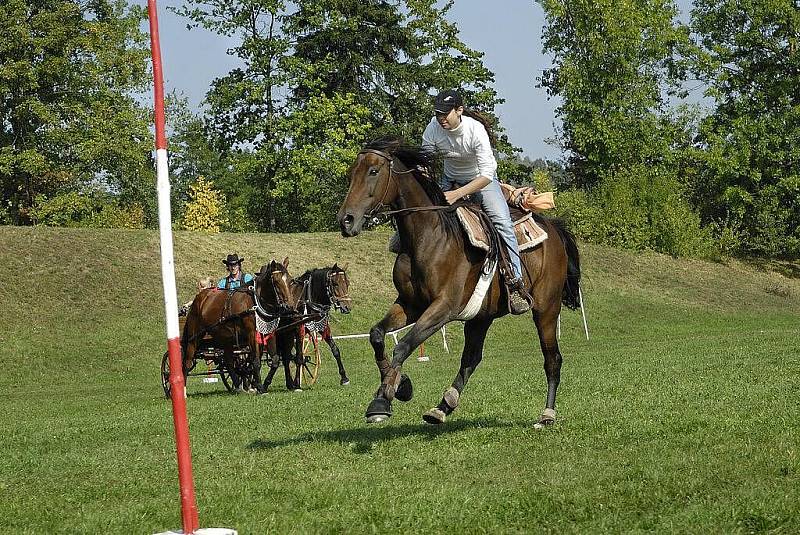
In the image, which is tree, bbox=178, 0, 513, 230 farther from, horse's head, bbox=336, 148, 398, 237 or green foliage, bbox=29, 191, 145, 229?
horse's head, bbox=336, 148, 398, 237

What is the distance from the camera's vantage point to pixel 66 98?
172ft

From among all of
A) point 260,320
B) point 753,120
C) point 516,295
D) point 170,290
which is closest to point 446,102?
point 516,295

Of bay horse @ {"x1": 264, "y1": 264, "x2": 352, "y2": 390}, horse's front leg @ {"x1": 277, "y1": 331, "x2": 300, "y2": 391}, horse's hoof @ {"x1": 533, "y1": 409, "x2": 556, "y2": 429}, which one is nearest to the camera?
horse's hoof @ {"x1": 533, "y1": 409, "x2": 556, "y2": 429}

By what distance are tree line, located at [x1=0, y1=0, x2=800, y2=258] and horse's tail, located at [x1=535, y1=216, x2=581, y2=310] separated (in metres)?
41.2

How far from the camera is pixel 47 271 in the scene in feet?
137

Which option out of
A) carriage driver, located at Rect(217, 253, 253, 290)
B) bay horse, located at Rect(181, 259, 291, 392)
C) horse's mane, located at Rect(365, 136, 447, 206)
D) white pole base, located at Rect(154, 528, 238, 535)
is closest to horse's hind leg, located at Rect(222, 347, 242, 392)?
bay horse, located at Rect(181, 259, 291, 392)

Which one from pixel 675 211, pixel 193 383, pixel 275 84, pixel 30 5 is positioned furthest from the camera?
pixel 675 211

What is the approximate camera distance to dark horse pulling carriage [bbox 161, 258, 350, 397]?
21.5 m

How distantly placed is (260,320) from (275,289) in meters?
0.67

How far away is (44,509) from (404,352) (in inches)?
131

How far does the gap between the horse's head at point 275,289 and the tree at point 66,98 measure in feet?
104

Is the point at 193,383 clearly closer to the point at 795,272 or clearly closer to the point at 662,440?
the point at 662,440

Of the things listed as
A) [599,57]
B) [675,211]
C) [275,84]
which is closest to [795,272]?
[675,211]

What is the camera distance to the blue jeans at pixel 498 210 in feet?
36.8
